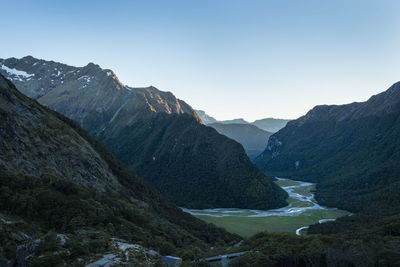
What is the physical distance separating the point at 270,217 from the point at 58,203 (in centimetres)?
13039

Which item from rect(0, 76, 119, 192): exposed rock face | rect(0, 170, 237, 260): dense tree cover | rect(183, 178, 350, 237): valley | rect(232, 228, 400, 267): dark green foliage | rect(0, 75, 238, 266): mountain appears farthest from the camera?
rect(183, 178, 350, 237): valley

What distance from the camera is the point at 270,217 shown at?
541ft

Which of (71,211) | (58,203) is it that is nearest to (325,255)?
(71,211)

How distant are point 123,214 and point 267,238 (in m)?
34.3

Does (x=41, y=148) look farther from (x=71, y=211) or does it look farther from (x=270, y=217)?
(x=270, y=217)

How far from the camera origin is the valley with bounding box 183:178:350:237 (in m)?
137

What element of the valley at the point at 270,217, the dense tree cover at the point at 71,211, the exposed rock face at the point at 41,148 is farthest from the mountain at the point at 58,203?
the valley at the point at 270,217

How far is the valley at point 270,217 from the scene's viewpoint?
137125 millimetres

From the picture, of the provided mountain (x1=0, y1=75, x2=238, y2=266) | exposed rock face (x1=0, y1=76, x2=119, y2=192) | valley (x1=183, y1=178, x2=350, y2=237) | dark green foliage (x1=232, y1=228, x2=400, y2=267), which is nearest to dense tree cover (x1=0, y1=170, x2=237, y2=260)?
mountain (x1=0, y1=75, x2=238, y2=266)

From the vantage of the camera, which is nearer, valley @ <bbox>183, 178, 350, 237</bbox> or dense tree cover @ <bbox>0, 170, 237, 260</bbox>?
dense tree cover @ <bbox>0, 170, 237, 260</bbox>

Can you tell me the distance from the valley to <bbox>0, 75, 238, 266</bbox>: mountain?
39217 mm

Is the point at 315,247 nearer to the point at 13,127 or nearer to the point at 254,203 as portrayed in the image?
the point at 13,127

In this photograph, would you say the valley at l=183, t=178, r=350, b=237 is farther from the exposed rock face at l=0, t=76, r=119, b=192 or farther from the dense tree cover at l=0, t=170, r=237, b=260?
the exposed rock face at l=0, t=76, r=119, b=192

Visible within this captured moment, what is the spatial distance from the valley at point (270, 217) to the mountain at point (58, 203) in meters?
39.2
